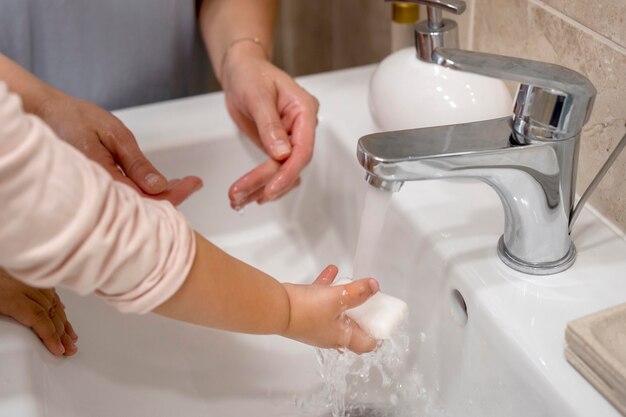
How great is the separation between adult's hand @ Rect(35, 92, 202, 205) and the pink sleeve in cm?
24

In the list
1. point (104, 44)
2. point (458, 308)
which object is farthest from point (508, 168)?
point (104, 44)

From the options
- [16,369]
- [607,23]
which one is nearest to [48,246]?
[16,369]

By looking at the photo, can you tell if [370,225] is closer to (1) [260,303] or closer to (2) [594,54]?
(1) [260,303]

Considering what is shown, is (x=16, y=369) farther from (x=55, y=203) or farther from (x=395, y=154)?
(x=395, y=154)

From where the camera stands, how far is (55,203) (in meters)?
0.35

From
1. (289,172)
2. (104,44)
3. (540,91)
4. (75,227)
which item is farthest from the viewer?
(104,44)

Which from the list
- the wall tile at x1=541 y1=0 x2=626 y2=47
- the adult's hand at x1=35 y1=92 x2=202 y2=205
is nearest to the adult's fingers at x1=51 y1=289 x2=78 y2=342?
the adult's hand at x1=35 y1=92 x2=202 y2=205

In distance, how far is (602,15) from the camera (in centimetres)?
54

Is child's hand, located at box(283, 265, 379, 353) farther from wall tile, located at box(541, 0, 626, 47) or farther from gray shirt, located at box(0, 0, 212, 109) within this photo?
gray shirt, located at box(0, 0, 212, 109)

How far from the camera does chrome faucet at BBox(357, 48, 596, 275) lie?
45cm

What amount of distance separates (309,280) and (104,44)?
347 millimetres

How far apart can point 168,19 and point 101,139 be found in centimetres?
→ 23

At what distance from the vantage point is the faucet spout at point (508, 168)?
0.47m

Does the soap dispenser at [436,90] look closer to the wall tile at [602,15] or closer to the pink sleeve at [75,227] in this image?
the wall tile at [602,15]
